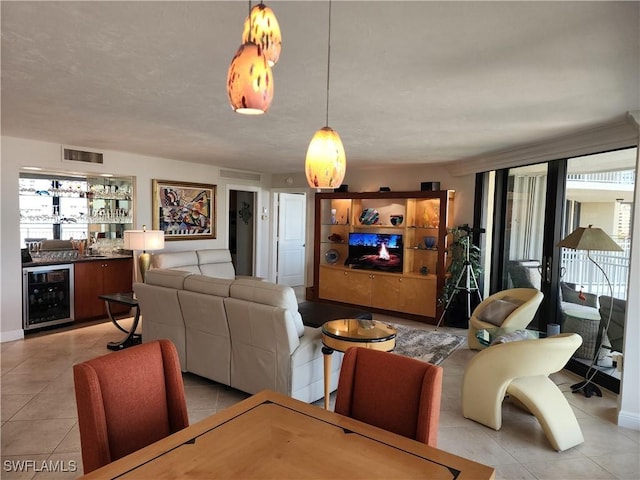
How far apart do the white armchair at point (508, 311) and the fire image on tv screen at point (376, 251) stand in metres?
1.98

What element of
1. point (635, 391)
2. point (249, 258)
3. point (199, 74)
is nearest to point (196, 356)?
point (199, 74)

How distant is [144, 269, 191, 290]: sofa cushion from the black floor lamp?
11.2 feet

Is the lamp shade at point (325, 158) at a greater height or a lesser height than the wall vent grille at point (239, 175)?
lesser

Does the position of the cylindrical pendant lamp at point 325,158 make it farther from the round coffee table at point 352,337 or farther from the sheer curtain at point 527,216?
the sheer curtain at point 527,216

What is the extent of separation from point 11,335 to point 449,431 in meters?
4.95

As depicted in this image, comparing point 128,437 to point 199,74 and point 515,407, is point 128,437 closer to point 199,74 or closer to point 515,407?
point 199,74

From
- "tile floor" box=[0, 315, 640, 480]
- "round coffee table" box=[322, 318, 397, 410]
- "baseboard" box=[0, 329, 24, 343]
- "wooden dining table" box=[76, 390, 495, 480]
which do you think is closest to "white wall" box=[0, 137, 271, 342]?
"baseboard" box=[0, 329, 24, 343]

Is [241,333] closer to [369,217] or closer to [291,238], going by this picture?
[369,217]

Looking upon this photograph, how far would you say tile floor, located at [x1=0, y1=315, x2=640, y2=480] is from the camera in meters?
2.55

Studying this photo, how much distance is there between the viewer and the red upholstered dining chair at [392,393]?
1.60 m

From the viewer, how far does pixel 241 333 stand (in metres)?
3.30

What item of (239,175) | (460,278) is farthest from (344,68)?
(239,175)

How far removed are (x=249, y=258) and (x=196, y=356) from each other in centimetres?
489

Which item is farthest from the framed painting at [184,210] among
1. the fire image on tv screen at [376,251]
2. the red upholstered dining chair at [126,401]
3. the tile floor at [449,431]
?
the red upholstered dining chair at [126,401]
